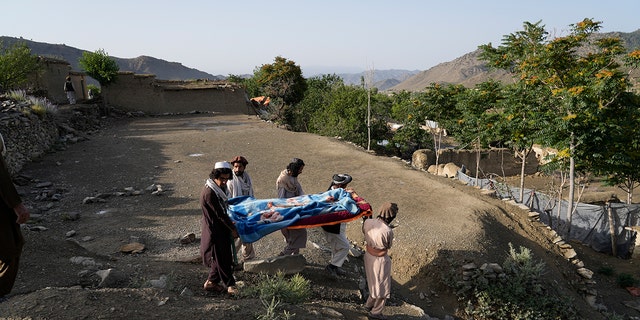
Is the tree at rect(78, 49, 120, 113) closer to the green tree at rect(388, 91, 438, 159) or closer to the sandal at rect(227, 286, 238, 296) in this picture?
the green tree at rect(388, 91, 438, 159)

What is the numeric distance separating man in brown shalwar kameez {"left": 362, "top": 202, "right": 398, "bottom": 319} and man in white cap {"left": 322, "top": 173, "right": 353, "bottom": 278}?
53 centimetres

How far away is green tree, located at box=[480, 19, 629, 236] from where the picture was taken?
8250 millimetres

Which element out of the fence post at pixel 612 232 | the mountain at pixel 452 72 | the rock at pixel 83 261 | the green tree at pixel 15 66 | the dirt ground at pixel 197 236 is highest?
the mountain at pixel 452 72

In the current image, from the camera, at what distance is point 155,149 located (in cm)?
1411

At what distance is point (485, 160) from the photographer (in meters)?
21.3

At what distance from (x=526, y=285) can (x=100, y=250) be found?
664cm

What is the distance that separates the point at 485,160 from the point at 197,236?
723 inches

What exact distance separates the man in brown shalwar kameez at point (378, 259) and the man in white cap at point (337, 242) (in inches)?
20.7

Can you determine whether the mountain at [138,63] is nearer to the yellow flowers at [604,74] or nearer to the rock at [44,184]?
the rock at [44,184]

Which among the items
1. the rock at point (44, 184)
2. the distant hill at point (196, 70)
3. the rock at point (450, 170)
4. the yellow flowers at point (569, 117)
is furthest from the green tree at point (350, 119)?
the distant hill at point (196, 70)


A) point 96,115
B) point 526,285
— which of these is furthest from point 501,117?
point 96,115

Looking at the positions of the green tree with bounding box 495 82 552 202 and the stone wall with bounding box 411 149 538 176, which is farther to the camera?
the stone wall with bounding box 411 149 538 176

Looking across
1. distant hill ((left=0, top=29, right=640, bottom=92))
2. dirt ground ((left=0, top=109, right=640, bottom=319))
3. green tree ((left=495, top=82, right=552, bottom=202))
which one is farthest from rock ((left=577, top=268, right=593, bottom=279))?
distant hill ((left=0, top=29, right=640, bottom=92))

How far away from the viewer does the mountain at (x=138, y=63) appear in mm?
82344
